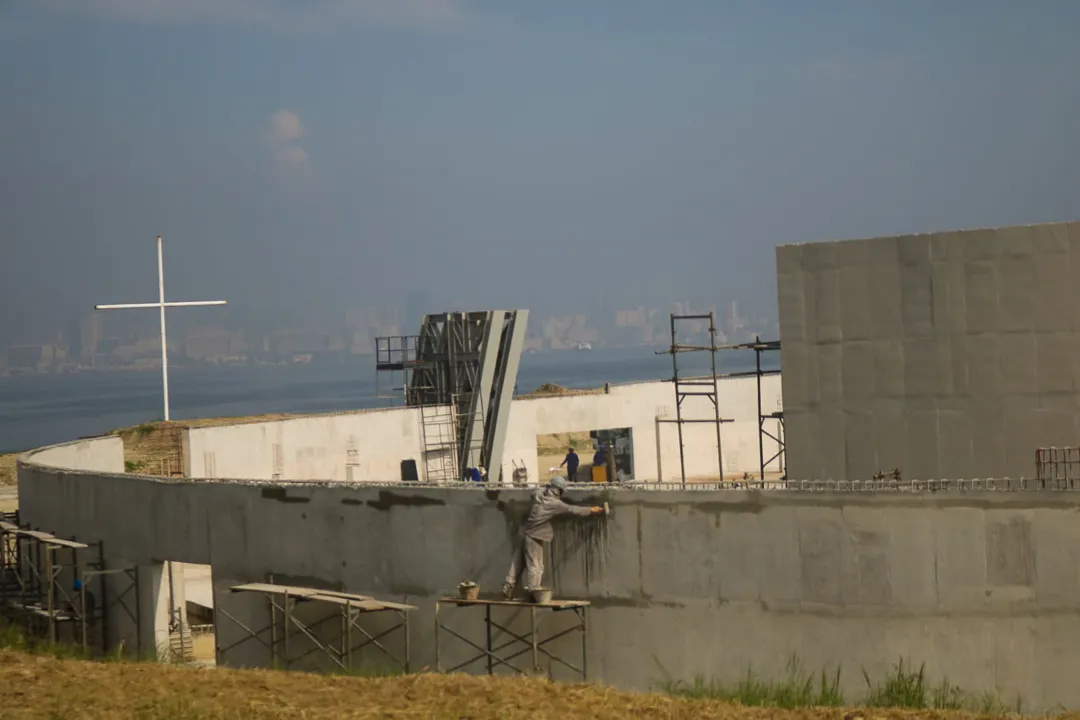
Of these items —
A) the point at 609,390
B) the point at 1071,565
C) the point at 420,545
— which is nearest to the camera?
the point at 1071,565

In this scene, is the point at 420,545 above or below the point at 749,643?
above

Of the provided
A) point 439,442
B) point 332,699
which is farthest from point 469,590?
point 439,442

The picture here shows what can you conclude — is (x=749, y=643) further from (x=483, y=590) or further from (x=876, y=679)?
(x=483, y=590)

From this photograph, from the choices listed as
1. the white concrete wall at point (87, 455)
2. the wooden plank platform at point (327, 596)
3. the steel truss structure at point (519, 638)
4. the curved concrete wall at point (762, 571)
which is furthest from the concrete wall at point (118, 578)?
the steel truss structure at point (519, 638)

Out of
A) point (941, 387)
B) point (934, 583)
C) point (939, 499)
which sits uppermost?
point (941, 387)

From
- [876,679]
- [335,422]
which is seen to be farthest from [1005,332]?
[335,422]

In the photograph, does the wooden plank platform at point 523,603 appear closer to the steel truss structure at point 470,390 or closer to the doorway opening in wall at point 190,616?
the doorway opening in wall at point 190,616

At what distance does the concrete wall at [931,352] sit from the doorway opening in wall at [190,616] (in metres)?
9.58

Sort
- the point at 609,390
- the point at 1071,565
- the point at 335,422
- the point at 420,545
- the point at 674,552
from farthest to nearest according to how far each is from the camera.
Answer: the point at 609,390 → the point at 335,422 → the point at 420,545 → the point at 674,552 → the point at 1071,565

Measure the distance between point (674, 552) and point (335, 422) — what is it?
62.1ft

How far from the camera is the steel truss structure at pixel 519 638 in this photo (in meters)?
17.4

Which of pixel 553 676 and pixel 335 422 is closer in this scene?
pixel 553 676

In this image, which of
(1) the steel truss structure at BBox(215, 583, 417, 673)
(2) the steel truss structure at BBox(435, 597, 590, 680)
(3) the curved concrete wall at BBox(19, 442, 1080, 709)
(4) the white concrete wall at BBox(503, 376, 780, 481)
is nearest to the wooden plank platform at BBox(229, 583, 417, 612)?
(1) the steel truss structure at BBox(215, 583, 417, 673)

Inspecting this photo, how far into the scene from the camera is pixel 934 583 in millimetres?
16125
